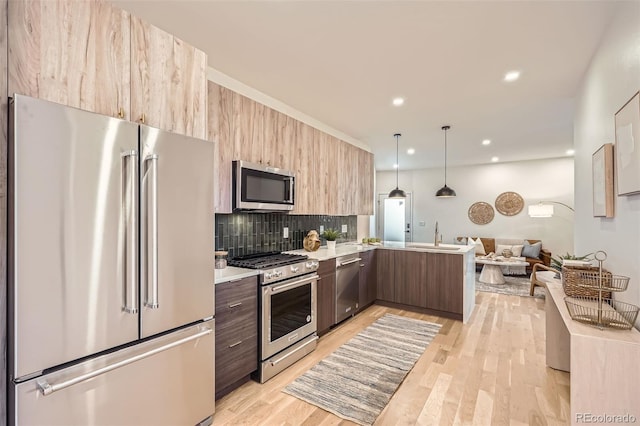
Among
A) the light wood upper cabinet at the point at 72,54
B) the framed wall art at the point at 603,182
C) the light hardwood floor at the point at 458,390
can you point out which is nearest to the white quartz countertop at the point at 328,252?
the light hardwood floor at the point at 458,390

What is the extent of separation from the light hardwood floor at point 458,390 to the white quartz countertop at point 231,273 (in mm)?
907

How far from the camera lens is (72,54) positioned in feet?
4.56

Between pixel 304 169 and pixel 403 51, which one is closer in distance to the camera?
pixel 403 51

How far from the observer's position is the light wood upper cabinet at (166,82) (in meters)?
1.65

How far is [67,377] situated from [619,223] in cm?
313

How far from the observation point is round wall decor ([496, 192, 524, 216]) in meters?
7.46

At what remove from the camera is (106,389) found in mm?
1404

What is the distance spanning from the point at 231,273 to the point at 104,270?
3.20 ft

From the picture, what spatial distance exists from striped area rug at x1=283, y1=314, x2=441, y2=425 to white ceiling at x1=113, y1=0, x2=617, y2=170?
107 inches

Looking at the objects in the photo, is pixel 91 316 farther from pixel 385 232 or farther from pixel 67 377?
pixel 385 232

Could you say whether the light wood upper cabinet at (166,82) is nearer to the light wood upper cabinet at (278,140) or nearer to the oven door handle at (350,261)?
the light wood upper cabinet at (278,140)

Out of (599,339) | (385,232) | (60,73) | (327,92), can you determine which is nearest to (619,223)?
(599,339)

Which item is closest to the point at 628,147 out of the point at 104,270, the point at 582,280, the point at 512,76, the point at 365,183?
the point at 582,280

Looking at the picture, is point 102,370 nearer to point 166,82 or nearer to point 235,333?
point 235,333
